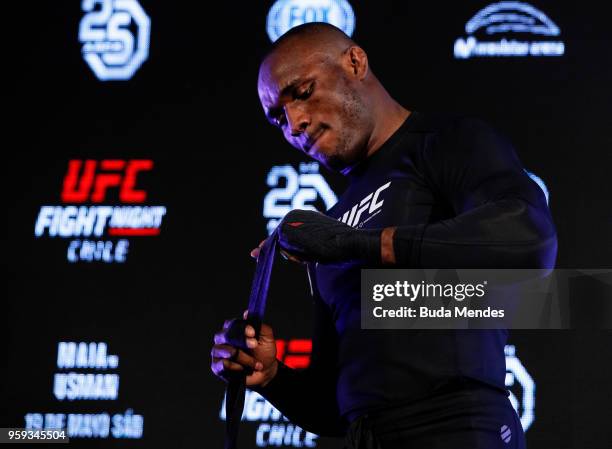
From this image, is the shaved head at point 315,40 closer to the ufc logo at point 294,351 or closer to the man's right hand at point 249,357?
the man's right hand at point 249,357

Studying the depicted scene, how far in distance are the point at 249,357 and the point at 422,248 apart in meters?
0.46

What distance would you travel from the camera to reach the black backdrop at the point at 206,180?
3.43 m

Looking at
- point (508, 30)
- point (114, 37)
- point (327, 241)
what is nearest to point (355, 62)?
point (327, 241)

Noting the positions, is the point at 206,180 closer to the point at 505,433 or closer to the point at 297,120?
the point at 297,120

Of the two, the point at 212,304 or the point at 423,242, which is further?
the point at 212,304

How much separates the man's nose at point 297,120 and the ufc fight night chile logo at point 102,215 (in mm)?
1680

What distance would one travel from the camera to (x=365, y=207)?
1.88 meters

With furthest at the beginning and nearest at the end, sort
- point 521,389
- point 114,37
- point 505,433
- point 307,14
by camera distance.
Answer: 1. point 114,37
2. point 307,14
3. point 521,389
4. point 505,433

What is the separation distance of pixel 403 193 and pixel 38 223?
218 cm

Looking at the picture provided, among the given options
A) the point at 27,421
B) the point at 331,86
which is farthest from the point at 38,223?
the point at 331,86

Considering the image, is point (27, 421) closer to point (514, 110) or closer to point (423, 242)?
point (514, 110)

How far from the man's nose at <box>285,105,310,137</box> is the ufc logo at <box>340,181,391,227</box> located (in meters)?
0.20

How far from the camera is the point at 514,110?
3.54m

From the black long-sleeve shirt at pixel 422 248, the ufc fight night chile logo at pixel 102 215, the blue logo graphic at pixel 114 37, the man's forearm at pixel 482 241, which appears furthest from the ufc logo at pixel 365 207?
the blue logo graphic at pixel 114 37
